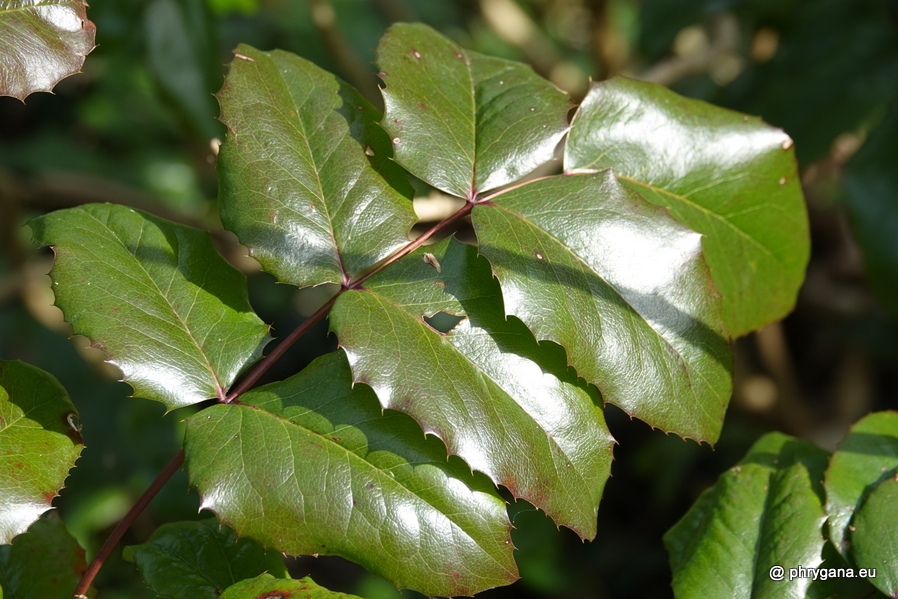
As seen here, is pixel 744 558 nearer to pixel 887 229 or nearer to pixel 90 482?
pixel 887 229

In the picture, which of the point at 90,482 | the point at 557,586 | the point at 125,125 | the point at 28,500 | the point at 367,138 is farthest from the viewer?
the point at 125,125

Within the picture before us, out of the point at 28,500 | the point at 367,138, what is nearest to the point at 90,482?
the point at 28,500

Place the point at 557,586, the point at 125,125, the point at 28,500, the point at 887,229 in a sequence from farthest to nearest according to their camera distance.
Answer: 1. the point at 125,125
2. the point at 557,586
3. the point at 887,229
4. the point at 28,500

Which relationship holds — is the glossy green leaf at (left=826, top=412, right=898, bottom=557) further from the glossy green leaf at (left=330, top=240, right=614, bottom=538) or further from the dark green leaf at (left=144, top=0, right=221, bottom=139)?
the dark green leaf at (left=144, top=0, right=221, bottom=139)

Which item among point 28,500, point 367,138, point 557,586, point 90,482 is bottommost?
point 557,586

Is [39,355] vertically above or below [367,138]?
below

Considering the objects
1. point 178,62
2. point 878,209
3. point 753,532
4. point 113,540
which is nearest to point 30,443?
point 113,540

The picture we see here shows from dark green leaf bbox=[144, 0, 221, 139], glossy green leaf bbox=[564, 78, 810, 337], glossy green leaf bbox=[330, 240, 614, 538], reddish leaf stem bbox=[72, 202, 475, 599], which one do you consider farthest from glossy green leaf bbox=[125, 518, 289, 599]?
dark green leaf bbox=[144, 0, 221, 139]
